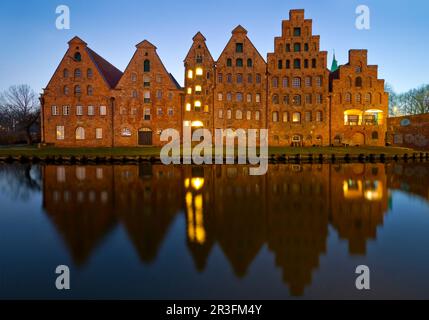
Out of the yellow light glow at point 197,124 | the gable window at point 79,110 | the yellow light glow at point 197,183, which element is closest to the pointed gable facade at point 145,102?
the yellow light glow at point 197,124

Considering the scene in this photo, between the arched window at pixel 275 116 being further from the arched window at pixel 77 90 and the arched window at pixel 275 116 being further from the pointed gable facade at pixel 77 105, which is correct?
the arched window at pixel 77 90

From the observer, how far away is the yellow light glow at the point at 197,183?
16.1m

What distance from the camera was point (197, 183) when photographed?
17.4 m

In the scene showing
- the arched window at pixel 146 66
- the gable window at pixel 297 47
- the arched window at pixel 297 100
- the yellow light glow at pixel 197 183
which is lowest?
the yellow light glow at pixel 197 183

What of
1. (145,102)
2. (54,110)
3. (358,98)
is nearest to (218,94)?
(145,102)

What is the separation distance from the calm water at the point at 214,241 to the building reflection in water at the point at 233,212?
49 millimetres

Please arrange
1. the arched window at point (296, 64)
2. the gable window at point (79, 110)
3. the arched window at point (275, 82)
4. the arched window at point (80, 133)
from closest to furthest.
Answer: the gable window at point (79, 110) < the arched window at point (80, 133) < the arched window at point (296, 64) < the arched window at point (275, 82)

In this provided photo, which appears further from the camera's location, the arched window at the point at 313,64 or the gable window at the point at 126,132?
the arched window at the point at 313,64

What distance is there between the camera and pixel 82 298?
17.4 feet

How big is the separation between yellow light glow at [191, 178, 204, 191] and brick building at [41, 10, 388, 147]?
2137 cm

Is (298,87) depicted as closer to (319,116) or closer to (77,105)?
(319,116)

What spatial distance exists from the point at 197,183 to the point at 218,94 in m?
24.5
